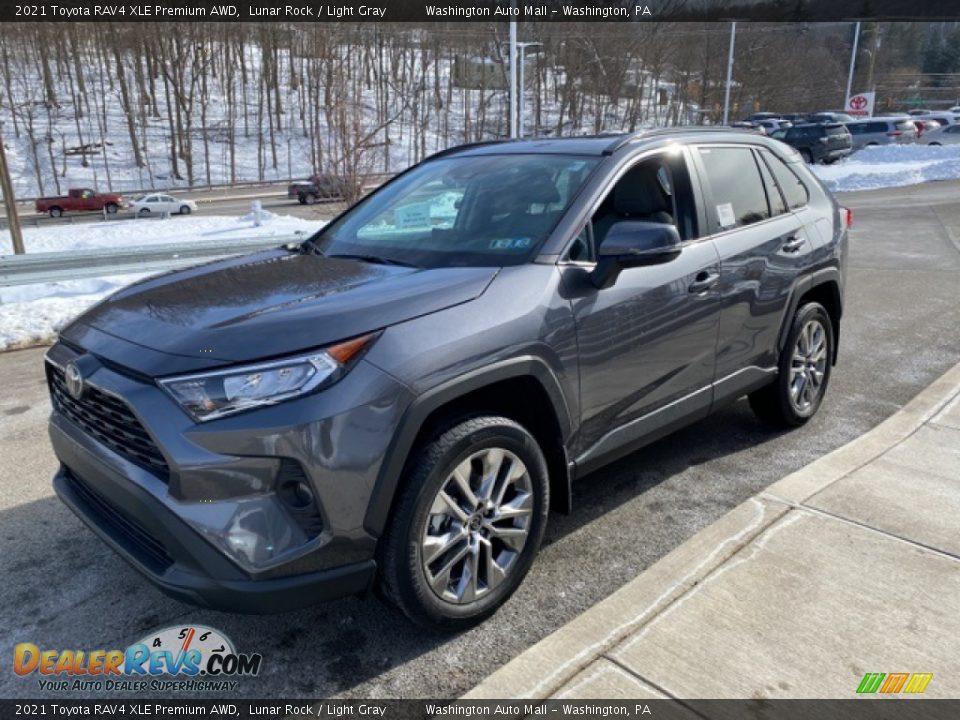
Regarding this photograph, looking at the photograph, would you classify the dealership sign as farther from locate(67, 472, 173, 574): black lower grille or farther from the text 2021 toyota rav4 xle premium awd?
locate(67, 472, 173, 574): black lower grille

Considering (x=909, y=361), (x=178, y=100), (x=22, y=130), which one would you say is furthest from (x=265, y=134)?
(x=909, y=361)

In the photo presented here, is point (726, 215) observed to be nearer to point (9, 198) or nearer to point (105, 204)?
point (9, 198)

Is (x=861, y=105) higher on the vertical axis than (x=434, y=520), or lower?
higher

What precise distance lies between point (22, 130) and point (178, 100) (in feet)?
41.0

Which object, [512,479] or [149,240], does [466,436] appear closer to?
[512,479]

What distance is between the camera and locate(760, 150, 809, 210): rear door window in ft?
14.5

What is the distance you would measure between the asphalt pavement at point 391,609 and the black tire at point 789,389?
11cm

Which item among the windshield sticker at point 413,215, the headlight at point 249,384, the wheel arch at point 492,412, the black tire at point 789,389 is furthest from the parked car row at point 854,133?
the headlight at point 249,384

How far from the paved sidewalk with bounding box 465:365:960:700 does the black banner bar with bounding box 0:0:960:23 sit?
798 inches

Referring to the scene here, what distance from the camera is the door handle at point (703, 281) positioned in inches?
138

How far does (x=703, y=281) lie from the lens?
3.55 m

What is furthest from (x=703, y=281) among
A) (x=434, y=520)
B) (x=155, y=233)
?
(x=155, y=233)

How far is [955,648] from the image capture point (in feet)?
8.34

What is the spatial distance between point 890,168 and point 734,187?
26.8 m
